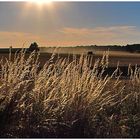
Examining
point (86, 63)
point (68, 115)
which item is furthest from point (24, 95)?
point (86, 63)

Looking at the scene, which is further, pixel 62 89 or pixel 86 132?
pixel 62 89

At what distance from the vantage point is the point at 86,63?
8.08 m

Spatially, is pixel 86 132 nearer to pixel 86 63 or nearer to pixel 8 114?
pixel 8 114

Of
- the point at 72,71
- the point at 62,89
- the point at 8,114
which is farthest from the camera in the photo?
the point at 72,71

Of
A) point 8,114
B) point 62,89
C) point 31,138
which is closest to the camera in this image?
point 31,138

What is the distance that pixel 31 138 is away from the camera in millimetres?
6172

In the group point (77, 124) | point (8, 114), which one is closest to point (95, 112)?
point (77, 124)

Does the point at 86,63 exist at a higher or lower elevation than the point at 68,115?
higher

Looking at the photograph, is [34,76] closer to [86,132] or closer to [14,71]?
[14,71]

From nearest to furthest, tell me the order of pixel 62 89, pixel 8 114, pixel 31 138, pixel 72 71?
pixel 31 138 → pixel 8 114 → pixel 62 89 → pixel 72 71

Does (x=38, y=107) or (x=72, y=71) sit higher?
(x=72, y=71)

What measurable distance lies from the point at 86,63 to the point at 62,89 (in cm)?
106

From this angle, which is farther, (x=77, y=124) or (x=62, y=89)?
(x=62, y=89)

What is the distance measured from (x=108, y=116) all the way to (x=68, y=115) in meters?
1.01
